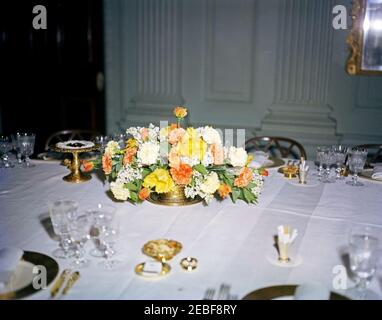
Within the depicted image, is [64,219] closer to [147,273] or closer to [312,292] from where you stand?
[147,273]

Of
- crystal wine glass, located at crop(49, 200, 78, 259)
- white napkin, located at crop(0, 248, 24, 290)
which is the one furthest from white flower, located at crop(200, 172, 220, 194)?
white napkin, located at crop(0, 248, 24, 290)

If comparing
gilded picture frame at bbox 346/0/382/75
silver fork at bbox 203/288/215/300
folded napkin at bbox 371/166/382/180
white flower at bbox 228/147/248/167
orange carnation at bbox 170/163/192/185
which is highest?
gilded picture frame at bbox 346/0/382/75

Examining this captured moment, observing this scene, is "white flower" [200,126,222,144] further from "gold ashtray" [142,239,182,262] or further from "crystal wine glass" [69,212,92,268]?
"crystal wine glass" [69,212,92,268]

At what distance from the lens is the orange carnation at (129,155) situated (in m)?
1.81

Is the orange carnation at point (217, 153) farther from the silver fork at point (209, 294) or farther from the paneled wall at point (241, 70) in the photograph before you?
the paneled wall at point (241, 70)

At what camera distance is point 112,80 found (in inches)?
165

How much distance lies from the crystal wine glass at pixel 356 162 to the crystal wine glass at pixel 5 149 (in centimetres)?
167

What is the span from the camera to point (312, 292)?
45.5 inches

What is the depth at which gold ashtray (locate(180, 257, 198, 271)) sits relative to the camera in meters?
1.32

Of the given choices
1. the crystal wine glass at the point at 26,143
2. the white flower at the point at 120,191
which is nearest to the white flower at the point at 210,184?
the white flower at the point at 120,191

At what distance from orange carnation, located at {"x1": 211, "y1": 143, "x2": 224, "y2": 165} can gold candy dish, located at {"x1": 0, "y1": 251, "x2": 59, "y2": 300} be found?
2.36ft

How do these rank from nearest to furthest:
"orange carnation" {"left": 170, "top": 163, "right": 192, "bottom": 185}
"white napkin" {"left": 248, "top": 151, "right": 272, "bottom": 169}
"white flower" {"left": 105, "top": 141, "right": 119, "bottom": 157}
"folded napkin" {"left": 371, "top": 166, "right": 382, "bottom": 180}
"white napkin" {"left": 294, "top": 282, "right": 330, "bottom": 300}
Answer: "white napkin" {"left": 294, "top": 282, "right": 330, "bottom": 300}, "orange carnation" {"left": 170, "top": 163, "right": 192, "bottom": 185}, "white flower" {"left": 105, "top": 141, "right": 119, "bottom": 157}, "folded napkin" {"left": 371, "top": 166, "right": 382, "bottom": 180}, "white napkin" {"left": 248, "top": 151, "right": 272, "bottom": 169}
